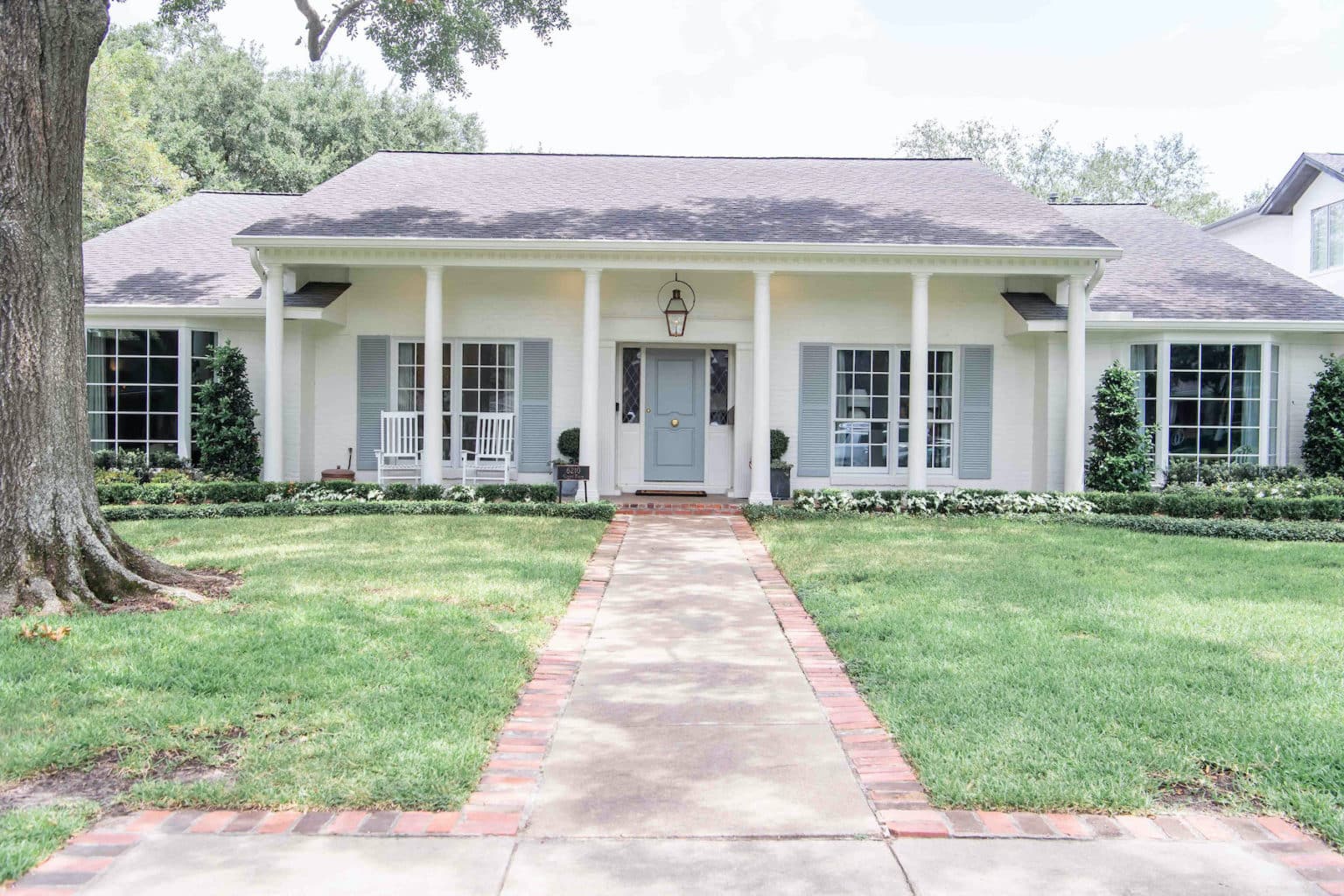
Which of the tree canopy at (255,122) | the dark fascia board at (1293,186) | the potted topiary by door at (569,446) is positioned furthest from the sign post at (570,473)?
the tree canopy at (255,122)

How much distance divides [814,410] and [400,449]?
18.2 ft

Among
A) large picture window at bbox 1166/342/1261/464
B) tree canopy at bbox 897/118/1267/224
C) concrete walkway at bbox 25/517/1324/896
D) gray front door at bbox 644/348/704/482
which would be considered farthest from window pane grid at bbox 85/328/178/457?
tree canopy at bbox 897/118/1267/224

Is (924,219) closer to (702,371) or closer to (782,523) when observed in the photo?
(702,371)

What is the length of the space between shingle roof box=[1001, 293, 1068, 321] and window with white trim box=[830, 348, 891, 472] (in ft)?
5.75

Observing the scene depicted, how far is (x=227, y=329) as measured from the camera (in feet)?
42.1

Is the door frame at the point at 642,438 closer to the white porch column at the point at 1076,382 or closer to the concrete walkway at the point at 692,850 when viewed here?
the white porch column at the point at 1076,382

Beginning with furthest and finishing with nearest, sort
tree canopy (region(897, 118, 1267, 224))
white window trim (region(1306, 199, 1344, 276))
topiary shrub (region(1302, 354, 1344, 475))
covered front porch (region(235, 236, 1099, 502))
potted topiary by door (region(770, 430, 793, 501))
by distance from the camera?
tree canopy (region(897, 118, 1267, 224)) < white window trim (region(1306, 199, 1344, 276)) < covered front porch (region(235, 236, 1099, 502)) < topiary shrub (region(1302, 354, 1344, 475)) < potted topiary by door (region(770, 430, 793, 501))

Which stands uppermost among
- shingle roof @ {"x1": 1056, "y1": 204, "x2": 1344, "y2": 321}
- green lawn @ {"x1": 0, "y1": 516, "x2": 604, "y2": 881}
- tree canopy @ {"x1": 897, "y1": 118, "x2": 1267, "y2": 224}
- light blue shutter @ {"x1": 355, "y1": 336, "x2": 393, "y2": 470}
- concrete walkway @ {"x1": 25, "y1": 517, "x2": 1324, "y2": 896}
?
tree canopy @ {"x1": 897, "y1": 118, "x2": 1267, "y2": 224}

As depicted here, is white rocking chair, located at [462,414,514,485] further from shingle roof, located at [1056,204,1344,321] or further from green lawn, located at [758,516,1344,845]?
shingle roof, located at [1056,204,1344,321]

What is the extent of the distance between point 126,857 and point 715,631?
3.48m

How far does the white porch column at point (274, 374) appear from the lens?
11.5 metres

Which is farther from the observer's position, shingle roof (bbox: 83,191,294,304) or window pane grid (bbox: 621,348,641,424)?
window pane grid (bbox: 621,348,641,424)

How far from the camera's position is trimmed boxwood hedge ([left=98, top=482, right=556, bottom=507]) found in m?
11.1

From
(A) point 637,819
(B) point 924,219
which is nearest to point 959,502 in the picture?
(B) point 924,219
